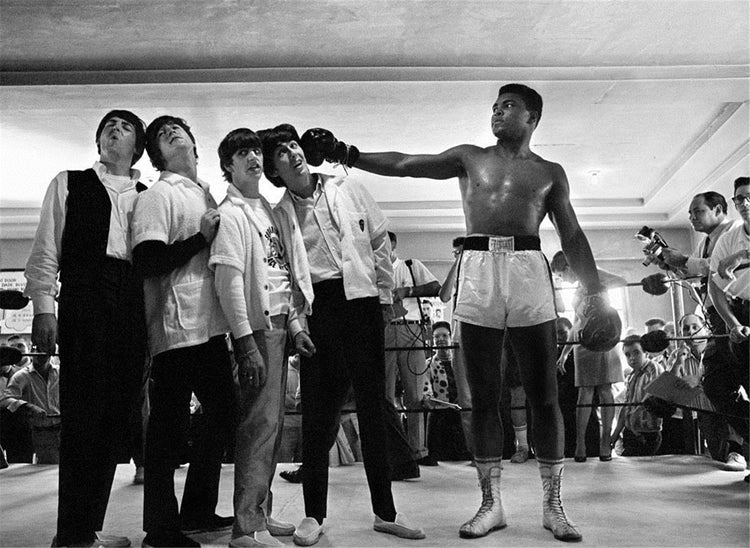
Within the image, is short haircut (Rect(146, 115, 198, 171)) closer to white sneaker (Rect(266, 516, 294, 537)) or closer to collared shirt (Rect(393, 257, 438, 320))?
white sneaker (Rect(266, 516, 294, 537))

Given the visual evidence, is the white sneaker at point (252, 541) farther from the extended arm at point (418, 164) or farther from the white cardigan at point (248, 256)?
the extended arm at point (418, 164)

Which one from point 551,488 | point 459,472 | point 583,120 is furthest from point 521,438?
point 583,120

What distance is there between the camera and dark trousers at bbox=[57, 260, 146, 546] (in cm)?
204

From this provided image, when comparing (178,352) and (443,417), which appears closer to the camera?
(178,352)

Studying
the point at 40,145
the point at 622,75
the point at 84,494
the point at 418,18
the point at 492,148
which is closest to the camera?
the point at 84,494

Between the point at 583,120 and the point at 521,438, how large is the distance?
11.5 ft

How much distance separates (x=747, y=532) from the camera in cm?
229

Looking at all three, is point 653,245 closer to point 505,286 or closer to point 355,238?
point 505,286

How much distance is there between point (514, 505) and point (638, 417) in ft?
7.98

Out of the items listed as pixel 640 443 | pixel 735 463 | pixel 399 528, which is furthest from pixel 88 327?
pixel 640 443

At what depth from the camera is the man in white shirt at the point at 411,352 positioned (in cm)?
434

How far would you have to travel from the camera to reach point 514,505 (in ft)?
9.33

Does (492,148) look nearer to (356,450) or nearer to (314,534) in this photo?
(314,534)

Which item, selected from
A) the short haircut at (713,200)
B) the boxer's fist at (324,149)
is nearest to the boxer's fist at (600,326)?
the boxer's fist at (324,149)
